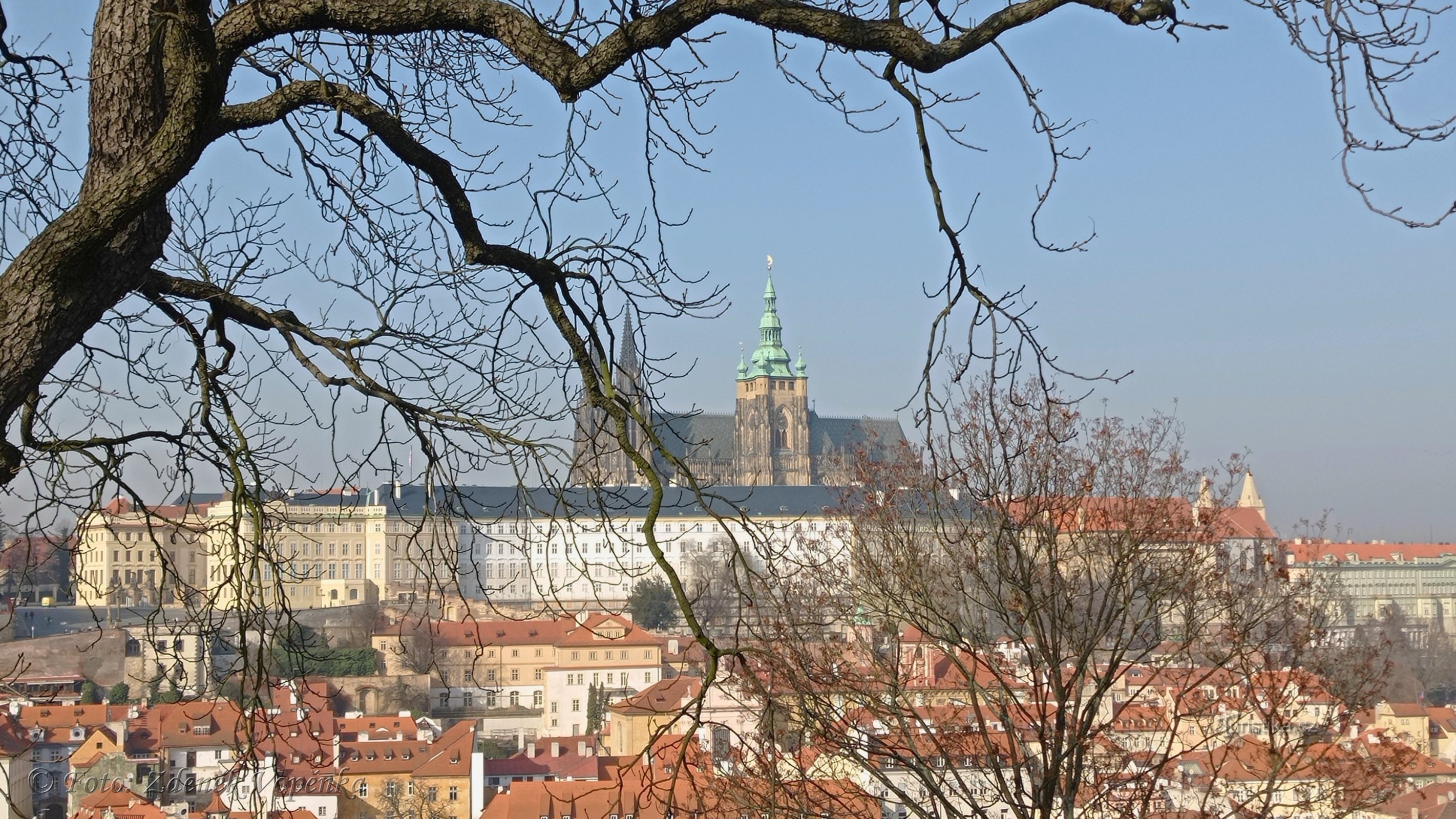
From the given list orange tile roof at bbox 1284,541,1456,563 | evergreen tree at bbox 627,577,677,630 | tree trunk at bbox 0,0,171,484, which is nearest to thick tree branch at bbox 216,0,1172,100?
tree trunk at bbox 0,0,171,484

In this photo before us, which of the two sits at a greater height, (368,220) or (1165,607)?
(368,220)

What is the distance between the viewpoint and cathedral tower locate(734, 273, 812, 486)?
82.8 m

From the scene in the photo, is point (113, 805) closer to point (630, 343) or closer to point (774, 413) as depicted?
point (630, 343)

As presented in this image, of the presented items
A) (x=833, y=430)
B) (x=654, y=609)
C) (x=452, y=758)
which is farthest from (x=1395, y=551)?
(x=452, y=758)

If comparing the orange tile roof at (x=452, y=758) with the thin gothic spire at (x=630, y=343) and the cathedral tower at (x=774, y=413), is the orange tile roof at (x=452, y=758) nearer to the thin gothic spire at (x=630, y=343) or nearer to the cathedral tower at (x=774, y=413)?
the thin gothic spire at (x=630, y=343)

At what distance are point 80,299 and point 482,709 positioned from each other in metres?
39.1

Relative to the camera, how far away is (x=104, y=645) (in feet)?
125

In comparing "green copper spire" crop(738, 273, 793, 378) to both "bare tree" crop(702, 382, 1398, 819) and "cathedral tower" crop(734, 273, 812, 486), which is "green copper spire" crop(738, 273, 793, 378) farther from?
"bare tree" crop(702, 382, 1398, 819)

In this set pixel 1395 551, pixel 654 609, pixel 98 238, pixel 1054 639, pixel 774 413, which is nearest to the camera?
pixel 98 238

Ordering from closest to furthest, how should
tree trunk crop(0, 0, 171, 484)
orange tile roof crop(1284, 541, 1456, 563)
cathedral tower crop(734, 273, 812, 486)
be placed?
tree trunk crop(0, 0, 171, 484) → orange tile roof crop(1284, 541, 1456, 563) → cathedral tower crop(734, 273, 812, 486)

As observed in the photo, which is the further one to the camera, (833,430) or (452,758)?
(833,430)

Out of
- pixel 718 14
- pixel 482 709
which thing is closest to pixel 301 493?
pixel 718 14

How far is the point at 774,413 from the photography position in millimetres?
83750

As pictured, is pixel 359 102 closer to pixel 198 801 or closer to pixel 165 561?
pixel 165 561
